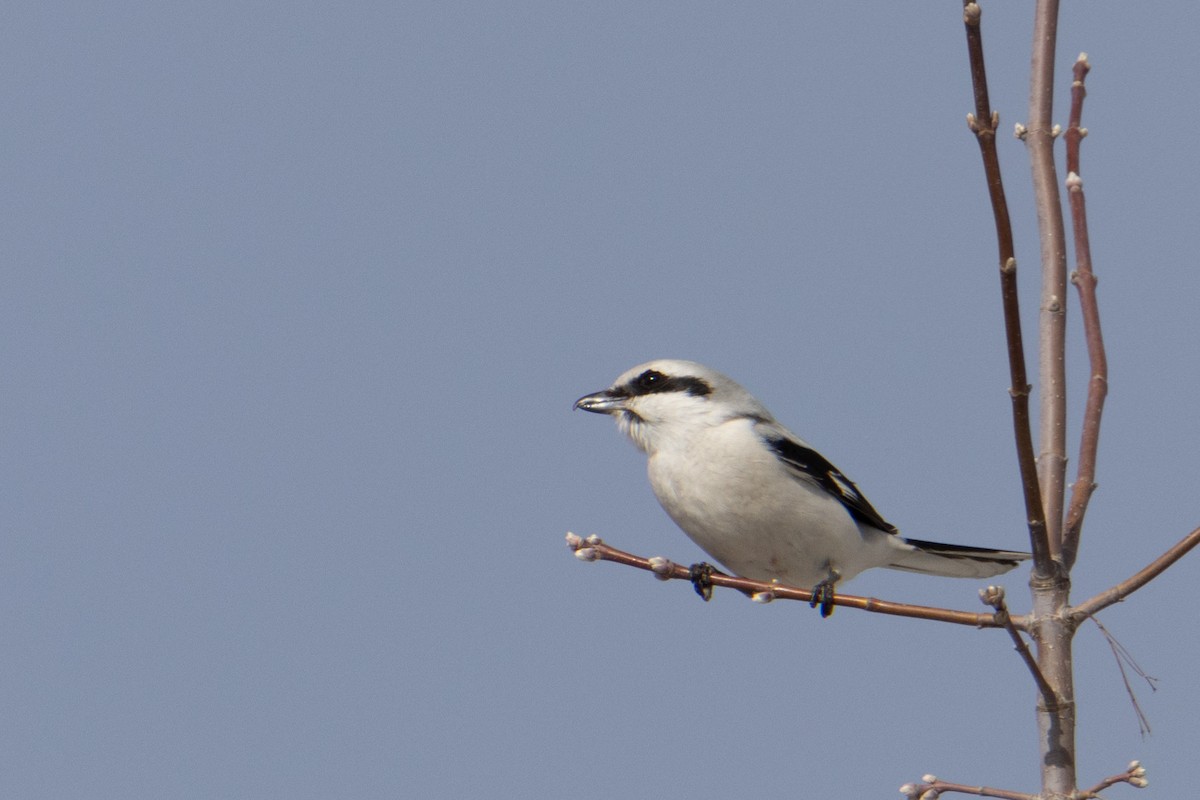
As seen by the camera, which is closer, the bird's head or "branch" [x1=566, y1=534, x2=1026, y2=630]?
"branch" [x1=566, y1=534, x2=1026, y2=630]

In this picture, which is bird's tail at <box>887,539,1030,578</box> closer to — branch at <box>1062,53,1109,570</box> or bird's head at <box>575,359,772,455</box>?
bird's head at <box>575,359,772,455</box>

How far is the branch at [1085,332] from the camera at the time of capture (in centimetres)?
333

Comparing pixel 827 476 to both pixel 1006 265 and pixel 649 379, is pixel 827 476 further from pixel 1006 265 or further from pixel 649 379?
pixel 1006 265

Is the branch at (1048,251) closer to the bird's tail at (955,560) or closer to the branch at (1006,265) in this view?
the branch at (1006,265)

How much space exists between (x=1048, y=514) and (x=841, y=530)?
258 centimetres

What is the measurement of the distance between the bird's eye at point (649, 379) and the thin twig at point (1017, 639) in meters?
3.33

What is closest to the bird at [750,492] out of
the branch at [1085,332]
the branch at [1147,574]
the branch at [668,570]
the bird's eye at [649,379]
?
the bird's eye at [649,379]

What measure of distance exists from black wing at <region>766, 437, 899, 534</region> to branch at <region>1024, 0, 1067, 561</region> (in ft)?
7.82

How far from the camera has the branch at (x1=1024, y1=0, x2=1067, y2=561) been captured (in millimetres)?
3436

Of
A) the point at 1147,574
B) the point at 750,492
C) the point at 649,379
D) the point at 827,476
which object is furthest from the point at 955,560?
the point at 1147,574

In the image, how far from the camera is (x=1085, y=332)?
3.70 meters

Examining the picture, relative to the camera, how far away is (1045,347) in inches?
139

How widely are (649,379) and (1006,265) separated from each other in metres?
3.59

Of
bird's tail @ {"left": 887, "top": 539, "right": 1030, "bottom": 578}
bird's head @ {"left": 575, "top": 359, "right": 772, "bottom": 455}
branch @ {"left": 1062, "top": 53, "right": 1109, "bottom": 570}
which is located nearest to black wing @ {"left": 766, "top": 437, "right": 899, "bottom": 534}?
bird's tail @ {"left": 887, "top": 539, "right": 1030, "bottom": 578}
